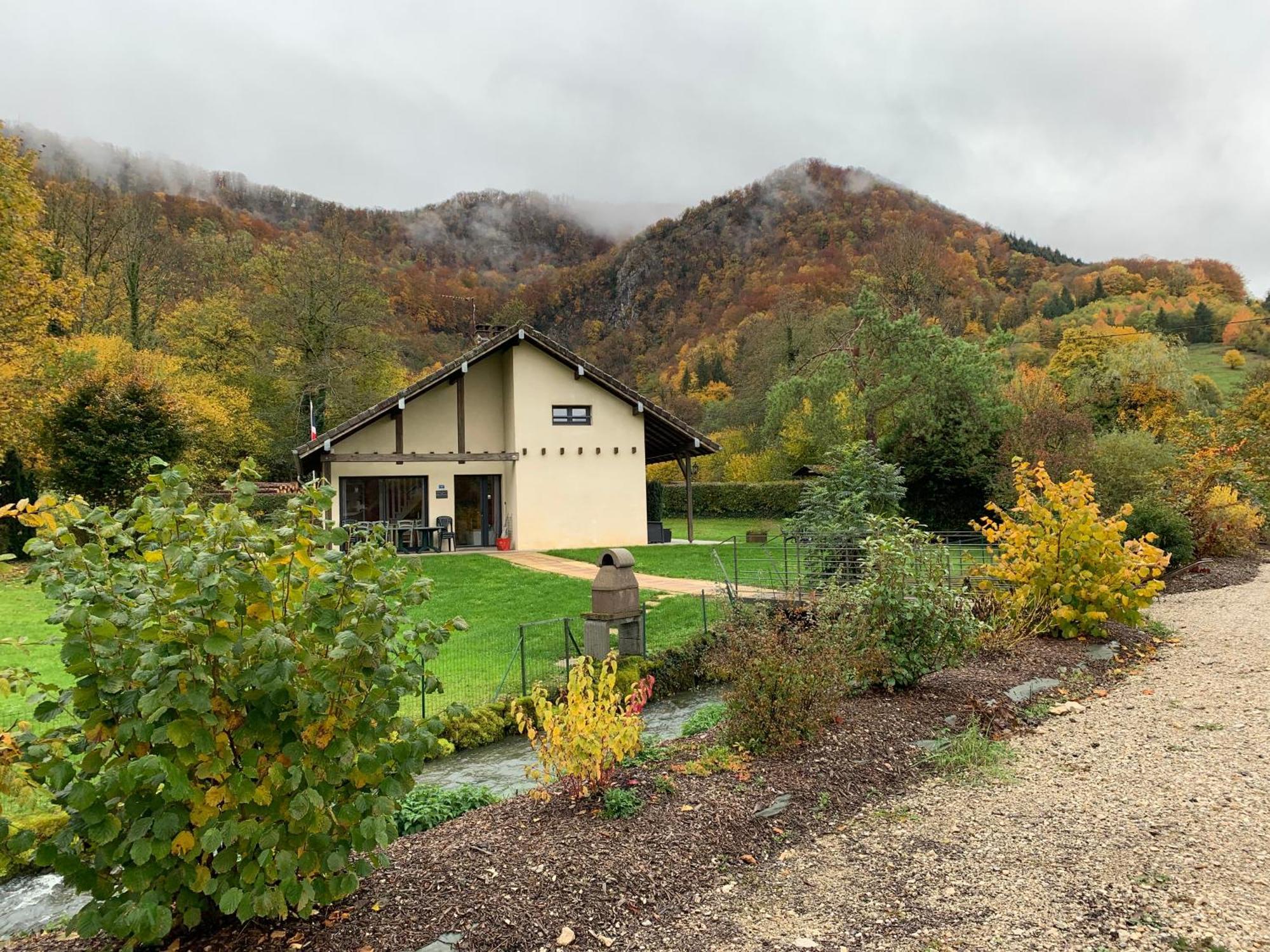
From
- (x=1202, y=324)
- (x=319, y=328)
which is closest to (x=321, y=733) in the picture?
(x=319, y=328)

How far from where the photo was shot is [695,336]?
67.6m

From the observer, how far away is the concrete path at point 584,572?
16.1 meters

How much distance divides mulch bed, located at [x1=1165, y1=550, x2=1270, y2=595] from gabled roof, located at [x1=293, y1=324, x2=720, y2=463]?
12.2 m

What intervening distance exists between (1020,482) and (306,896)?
9.87 metres

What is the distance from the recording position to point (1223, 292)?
2315 inches

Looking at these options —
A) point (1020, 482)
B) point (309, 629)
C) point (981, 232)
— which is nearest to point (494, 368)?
point (1020, 482)

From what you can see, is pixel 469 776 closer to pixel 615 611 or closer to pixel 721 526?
pixel 615 611

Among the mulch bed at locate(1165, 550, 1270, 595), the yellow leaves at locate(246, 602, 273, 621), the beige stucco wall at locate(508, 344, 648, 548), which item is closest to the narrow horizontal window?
the beige stucco wall at locate(508, 344, 648, 548)

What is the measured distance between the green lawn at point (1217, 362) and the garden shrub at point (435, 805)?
186ft

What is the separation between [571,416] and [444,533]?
17.1ft

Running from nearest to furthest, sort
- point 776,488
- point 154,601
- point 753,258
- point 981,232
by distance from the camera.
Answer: point 154,601, point 776,488, point 981,232, point 753,258

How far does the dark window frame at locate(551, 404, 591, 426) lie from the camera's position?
23984 mm

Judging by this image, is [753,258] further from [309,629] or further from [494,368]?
[309,629]

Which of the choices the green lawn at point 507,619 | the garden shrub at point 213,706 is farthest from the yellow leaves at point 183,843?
the green lawn at point 507,619
